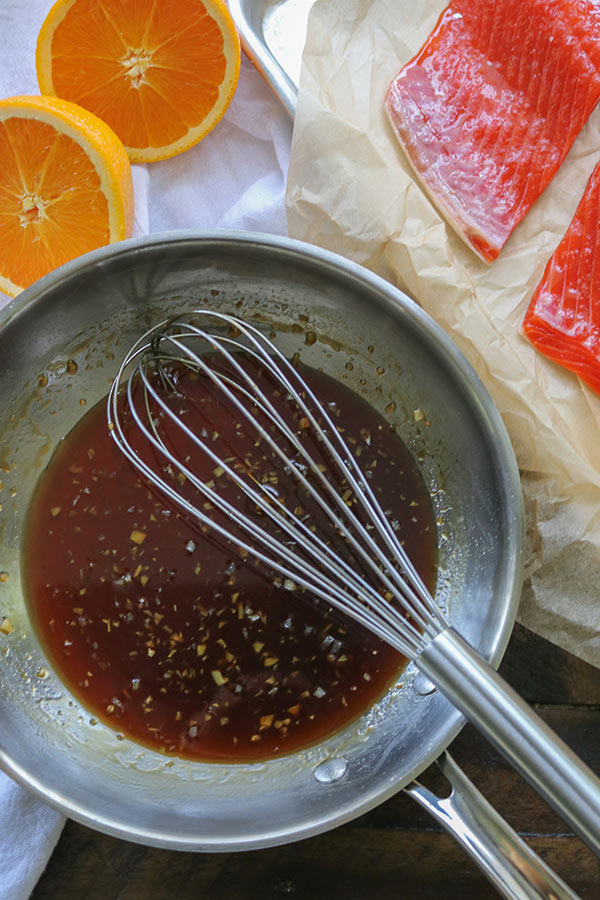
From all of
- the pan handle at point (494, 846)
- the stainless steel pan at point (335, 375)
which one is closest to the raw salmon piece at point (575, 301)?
the stainless steel pan at point (335, 375)

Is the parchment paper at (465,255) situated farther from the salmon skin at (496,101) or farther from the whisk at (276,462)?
the whisk at (276,462)

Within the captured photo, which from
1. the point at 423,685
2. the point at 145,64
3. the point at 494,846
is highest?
the point at 145,64

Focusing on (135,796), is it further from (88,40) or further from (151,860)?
(88,40)

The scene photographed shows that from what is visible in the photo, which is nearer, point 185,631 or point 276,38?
point 185,631

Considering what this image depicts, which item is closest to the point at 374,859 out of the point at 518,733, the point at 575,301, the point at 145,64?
the point at 518,733

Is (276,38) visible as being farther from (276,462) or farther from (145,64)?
(276,462)

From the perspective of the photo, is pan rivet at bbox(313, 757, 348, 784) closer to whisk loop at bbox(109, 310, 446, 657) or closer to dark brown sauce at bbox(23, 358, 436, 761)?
dark brown sauce at bbox(23, 358, 436, 761)
